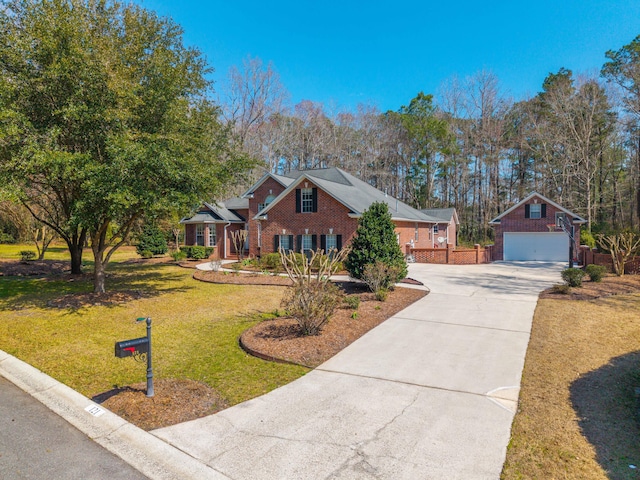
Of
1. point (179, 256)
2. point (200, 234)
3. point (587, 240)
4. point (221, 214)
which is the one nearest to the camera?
point (587, 240)

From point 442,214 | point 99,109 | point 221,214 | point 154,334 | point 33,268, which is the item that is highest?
point 99,109

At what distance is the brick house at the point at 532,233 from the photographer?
24.3m

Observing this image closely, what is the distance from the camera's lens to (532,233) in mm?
25203

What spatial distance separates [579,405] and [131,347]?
595cm

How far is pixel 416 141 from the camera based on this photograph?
40406mm

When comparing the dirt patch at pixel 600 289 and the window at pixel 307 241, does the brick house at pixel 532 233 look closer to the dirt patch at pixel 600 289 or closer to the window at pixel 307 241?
the dirt patch at pixel 600 289

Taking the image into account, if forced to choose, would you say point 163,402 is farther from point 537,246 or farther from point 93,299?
point 537,246

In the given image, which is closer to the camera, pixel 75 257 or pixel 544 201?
pixel 75 257

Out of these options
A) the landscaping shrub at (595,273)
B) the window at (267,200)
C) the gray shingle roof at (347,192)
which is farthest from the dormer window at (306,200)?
the landscaping shrub at (595,273)

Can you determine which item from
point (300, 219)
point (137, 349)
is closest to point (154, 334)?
point (137, 349)

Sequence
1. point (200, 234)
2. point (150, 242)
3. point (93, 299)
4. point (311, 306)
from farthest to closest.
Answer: point (200, 234), point (150, 242), point (93, 299), point (311, 306)

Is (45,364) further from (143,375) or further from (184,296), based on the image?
(184,296)

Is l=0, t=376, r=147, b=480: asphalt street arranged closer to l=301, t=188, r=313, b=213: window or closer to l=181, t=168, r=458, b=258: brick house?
l=181, t=168, r=458, b=258: brick house

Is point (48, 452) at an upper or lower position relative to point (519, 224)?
lower
